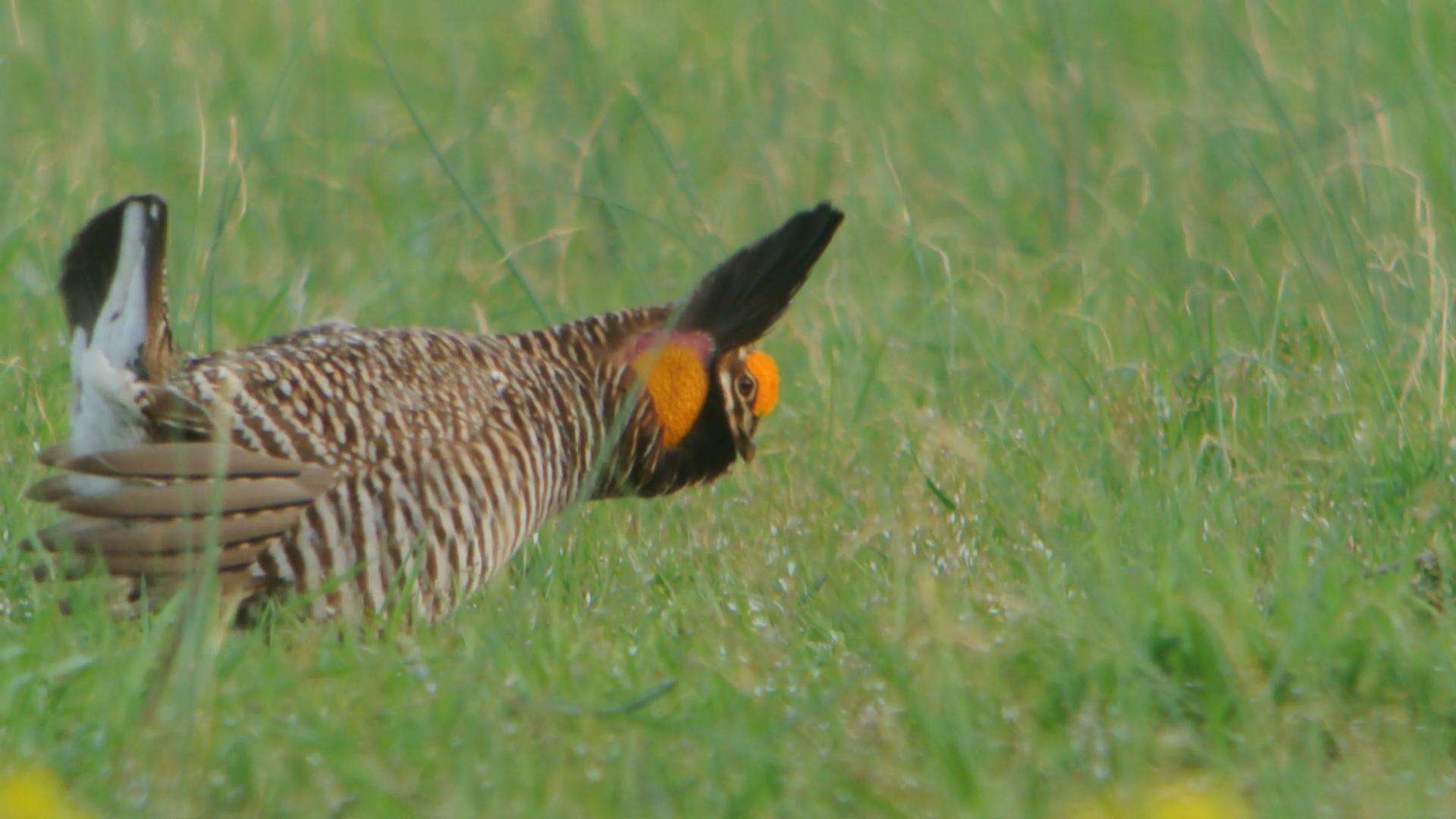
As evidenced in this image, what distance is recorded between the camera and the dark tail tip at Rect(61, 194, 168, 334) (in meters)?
4.22

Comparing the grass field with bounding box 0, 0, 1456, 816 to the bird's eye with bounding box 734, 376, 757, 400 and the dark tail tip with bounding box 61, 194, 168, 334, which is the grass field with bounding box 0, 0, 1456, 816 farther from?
the dark tail tip with bounding box 61, 194, 168, 334

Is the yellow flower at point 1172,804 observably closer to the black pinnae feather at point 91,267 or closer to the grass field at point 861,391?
the grass field at point 861,391

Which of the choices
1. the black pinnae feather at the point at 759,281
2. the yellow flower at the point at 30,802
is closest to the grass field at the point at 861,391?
the yellow flower at the point at 30,802

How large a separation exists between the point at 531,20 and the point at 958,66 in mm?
2129

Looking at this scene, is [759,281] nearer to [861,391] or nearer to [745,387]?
[745,387]

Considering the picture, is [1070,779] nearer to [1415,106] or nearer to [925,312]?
[925,312]

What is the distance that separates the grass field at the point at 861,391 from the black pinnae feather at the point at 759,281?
0.24m

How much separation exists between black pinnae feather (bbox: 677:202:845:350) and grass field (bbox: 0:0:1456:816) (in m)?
0.24

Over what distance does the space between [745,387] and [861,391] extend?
1.31 ft

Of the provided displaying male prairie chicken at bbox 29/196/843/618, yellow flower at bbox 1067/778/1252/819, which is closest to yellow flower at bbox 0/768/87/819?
displaying male prairie chicken at bbox 29/196/843/618

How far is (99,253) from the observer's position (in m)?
4.24

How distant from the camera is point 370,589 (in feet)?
13.4

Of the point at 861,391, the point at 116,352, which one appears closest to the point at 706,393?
the point at 861,391

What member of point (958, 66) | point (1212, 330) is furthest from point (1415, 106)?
point (1212, 330)
